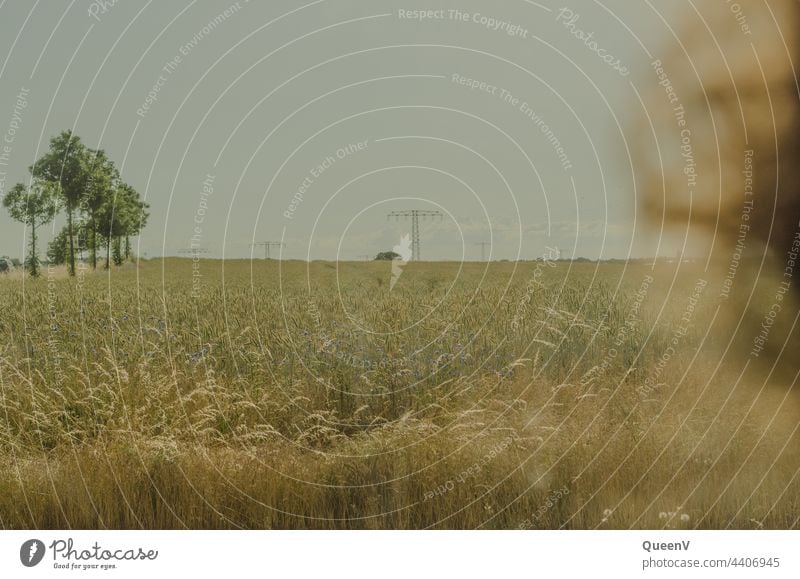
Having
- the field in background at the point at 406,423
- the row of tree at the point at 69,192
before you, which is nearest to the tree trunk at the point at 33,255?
the row of tree at the point at 69,192

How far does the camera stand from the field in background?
16.8 feet

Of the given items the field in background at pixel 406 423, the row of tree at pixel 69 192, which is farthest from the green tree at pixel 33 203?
the field in background at pixel 406 423

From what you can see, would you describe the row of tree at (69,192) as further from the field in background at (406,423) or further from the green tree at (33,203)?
the field in background at (406,423)

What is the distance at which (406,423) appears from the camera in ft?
20.0

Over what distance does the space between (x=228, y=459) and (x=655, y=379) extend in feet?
12.2

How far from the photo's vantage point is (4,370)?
694 cm

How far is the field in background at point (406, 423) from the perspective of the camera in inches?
201

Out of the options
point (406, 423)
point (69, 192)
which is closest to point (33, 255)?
point (69, 192)

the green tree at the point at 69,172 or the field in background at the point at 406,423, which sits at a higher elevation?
the green tree at the point at 69,172

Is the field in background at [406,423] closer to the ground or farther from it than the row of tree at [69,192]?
closer to the ground

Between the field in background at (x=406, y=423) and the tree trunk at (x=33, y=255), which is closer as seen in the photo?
the field in background at (x=406, y=423)

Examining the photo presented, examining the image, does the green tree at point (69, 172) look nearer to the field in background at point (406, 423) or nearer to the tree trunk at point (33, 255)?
the tree trunk at point (33, 255)

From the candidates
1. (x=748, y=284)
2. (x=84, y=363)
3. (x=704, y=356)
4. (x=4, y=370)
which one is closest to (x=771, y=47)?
(x=748, y=284)

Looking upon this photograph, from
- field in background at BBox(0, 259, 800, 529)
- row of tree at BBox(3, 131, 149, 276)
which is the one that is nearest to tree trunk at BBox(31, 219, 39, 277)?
row of tree at BBox(3, 131, 149, 276)
